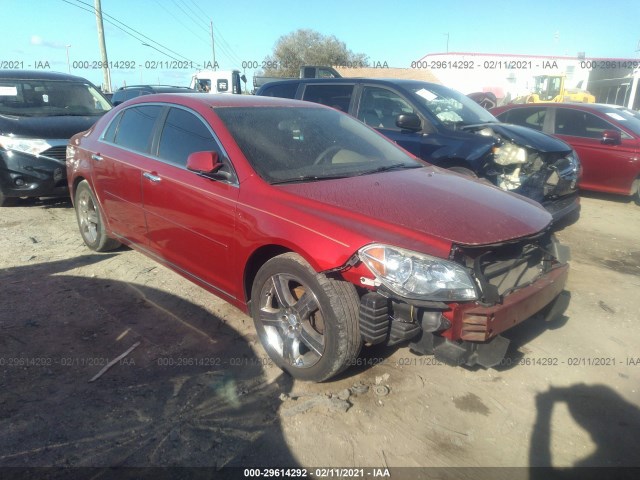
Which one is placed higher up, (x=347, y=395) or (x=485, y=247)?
(x=485, y=247)

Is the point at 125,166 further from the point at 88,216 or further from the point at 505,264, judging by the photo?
the point at 505,264

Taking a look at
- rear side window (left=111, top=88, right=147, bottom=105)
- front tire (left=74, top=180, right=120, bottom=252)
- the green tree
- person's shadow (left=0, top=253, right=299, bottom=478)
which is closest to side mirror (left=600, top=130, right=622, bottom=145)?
person's shadow (left=0, top=253, right=299, bottom=478)

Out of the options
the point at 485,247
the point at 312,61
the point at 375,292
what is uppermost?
the point at 312,61

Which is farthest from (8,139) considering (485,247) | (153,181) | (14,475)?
(485,247)

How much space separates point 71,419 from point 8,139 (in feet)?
17.1

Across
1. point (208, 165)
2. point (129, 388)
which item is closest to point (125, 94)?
point (208, 165)

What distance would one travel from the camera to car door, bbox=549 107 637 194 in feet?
24.4

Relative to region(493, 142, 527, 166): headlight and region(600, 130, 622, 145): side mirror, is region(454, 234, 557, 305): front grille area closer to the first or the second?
region(493, 142, 527, 166): headlight

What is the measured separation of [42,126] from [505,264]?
643cm

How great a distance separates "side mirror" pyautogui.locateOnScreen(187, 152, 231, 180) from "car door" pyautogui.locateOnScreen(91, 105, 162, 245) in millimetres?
890

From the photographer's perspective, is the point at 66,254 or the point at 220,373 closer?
the point at 220,373

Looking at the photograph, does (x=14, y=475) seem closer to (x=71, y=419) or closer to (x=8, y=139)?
(x=71, y=419)

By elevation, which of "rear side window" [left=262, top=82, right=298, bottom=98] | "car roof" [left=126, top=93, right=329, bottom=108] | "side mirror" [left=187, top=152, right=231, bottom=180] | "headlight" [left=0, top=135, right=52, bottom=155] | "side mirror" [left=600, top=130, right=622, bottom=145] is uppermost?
"rear side window" [left=262, top=82, right=298, bottom=98]

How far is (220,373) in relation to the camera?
305cm
